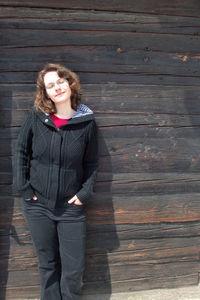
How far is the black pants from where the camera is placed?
2.29m

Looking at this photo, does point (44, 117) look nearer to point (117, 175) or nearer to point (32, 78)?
point (32, 78)

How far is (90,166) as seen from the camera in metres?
2.36

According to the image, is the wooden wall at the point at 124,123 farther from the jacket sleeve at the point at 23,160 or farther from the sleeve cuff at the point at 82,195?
the sleeve cuff at the point at 82,195

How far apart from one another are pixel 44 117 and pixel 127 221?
1.07 m

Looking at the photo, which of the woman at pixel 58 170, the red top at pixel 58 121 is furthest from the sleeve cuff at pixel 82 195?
the red top at pixel 58 121

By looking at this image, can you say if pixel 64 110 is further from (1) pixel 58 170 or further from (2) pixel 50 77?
(1) pixel 58 170

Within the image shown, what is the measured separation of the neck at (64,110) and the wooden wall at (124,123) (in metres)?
0.28

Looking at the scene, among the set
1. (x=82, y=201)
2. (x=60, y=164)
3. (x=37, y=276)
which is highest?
(x=60, y=164)

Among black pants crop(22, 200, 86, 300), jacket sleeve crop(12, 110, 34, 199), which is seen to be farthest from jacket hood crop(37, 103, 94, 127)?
black pants crop(22, 200, 86, 300)

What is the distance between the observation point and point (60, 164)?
219 centimetres

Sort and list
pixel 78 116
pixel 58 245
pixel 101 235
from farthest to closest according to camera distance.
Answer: pixel 101 235 → pixel 58 245 → pixel 78 116

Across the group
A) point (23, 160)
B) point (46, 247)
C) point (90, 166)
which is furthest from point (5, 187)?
point (90, 166)

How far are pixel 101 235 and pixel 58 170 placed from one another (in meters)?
0.76

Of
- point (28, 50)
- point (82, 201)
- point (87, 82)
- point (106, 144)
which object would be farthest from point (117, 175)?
point (28, 50)
